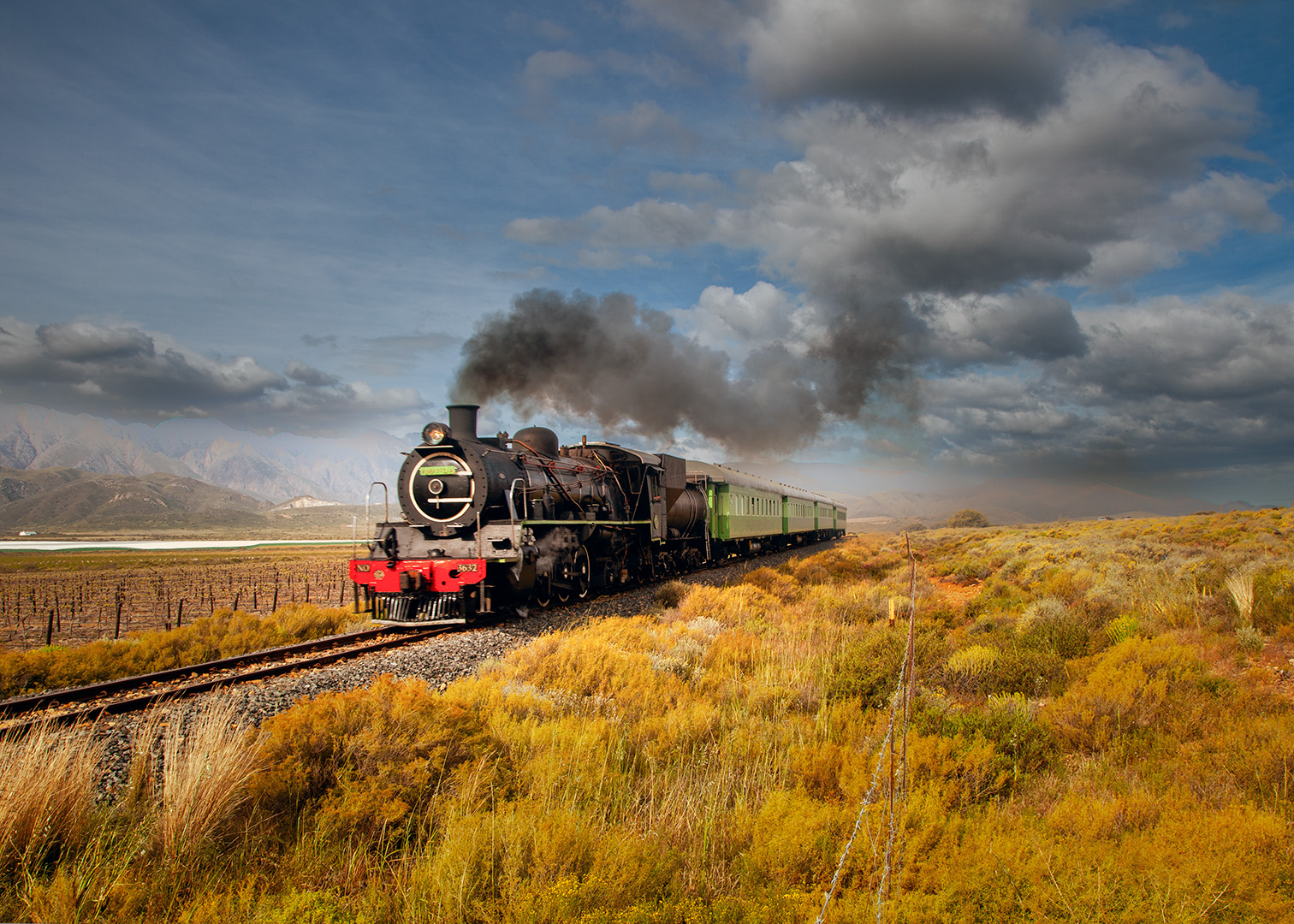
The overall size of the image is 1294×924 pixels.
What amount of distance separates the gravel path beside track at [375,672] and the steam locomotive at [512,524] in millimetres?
935

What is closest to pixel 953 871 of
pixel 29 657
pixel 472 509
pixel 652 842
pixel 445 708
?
pixel 652 842

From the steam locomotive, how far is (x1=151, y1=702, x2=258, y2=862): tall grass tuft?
298 inches

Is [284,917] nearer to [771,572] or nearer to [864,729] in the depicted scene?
[864,729]

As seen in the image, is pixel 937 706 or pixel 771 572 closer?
pixel 937 706

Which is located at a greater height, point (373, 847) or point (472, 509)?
point (472, 509)

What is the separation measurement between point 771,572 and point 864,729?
43.0 feet

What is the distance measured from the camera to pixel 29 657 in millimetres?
9398

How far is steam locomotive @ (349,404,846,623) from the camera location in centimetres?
1230

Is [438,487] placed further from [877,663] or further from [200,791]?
[200,791]

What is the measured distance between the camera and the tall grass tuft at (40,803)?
340cm

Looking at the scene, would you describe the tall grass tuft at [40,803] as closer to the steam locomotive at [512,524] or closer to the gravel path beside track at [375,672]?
the gravel path beside track at [375,672]

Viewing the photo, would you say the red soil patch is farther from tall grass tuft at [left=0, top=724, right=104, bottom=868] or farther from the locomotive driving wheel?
tall grass tuft at [left=0, top=724, right=104, bottom=868]

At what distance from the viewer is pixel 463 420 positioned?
13.8 m

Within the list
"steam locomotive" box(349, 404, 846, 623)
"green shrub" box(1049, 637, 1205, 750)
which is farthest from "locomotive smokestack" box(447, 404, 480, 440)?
"green shrub" box(1049, 637, 1205, 750)
